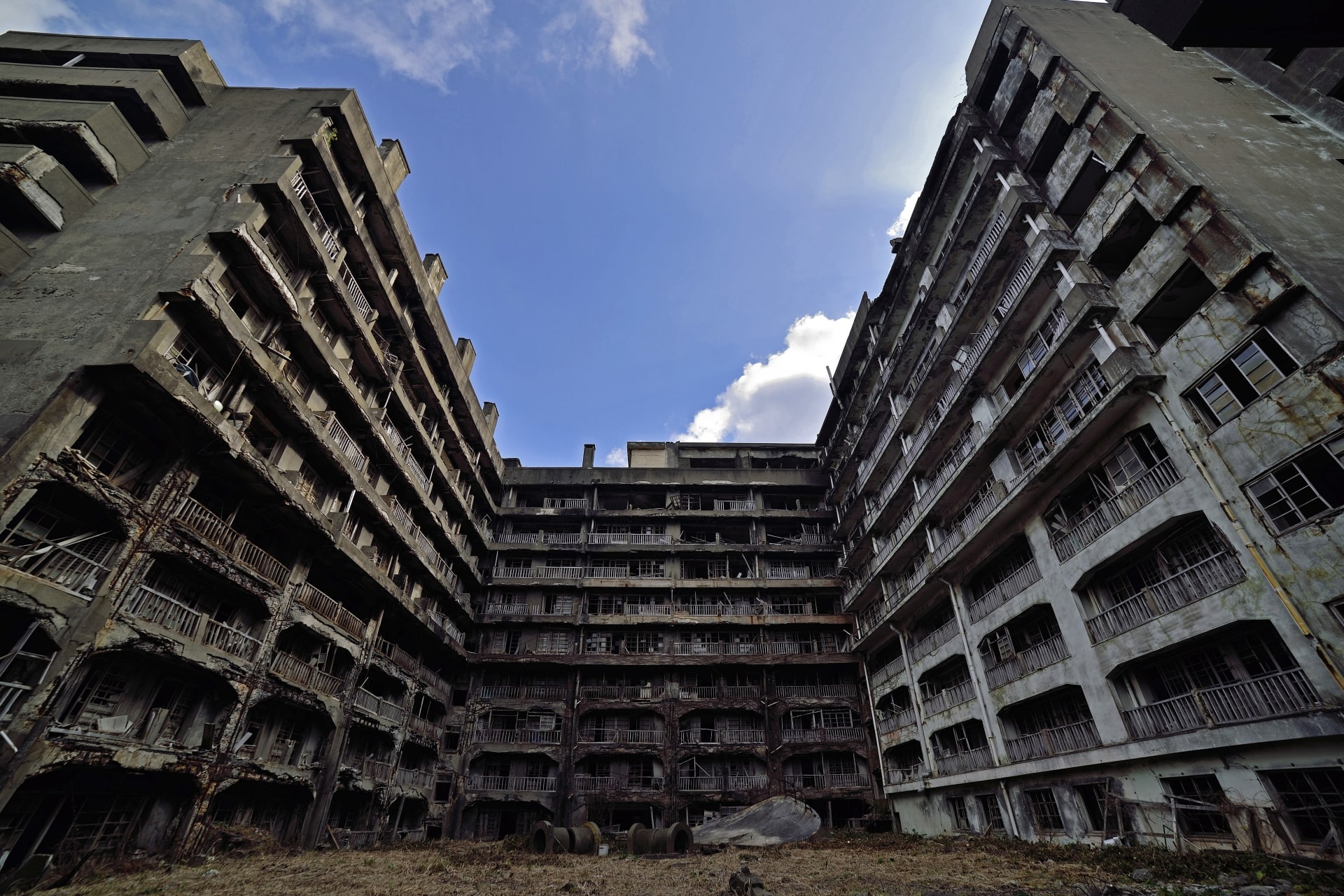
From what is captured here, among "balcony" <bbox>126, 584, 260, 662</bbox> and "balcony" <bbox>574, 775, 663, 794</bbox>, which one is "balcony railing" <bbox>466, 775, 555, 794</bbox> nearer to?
"balcony" <bbox>574, 775, 663, 794</bbox>

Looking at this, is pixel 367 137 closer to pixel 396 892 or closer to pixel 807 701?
pixel 396 892

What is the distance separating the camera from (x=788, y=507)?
4222 cm

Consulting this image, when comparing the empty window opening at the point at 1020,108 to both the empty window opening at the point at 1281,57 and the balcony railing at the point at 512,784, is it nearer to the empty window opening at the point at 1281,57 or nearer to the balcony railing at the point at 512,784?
the empty window opening at the point at 1281,57

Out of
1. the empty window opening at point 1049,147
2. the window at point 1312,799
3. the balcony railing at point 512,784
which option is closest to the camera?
the window at point 1312,799

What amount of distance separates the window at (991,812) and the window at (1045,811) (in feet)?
5.40

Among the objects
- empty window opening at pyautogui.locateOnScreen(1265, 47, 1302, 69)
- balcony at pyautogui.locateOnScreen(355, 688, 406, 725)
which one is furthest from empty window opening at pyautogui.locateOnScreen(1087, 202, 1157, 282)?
balcony at pyautogui.locateOnScreen(355, 688, 406, 725)

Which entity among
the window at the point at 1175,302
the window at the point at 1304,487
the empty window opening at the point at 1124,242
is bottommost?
the window at the point at 1304,487

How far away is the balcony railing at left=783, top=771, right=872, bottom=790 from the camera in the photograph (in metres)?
31.5

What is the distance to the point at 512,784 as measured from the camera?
1261 inches

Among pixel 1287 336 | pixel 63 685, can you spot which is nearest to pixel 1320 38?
pixel 1287 336

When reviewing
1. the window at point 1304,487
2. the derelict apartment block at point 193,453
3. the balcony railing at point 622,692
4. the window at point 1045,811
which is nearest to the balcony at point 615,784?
the balcony railing at point 622,692

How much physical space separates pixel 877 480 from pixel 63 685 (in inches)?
1264

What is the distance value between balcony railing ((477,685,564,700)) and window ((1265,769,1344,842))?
29.8 m

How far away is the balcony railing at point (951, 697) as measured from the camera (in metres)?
24.2
